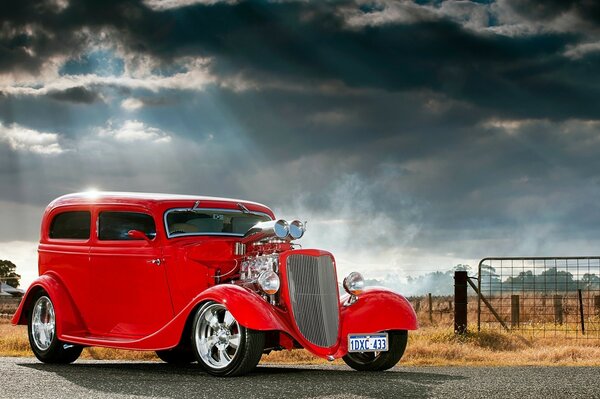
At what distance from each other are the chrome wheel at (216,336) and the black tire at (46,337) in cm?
304

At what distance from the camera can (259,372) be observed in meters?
9.62

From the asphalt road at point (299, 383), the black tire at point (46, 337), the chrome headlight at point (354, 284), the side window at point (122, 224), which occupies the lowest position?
the asphalt road at point (299, 383)

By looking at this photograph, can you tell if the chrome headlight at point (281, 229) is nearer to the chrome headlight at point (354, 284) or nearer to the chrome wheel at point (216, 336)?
the chrome wheel at point (216, 336)

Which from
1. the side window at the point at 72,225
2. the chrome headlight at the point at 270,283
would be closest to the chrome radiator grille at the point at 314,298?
the chrome headlight at the point at 270,283

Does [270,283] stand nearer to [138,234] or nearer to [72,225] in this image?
[138,234]

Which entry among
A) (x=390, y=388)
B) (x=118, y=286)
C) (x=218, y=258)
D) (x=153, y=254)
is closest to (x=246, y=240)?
(x=218, y=258)

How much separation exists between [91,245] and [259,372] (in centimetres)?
310

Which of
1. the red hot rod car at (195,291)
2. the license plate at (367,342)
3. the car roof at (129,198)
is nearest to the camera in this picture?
the red hot rod car at (195,291)

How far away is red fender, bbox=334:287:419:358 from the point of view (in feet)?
31.3

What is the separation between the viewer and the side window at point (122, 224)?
34.4 ft

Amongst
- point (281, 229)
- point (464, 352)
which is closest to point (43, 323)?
point (281, 229)

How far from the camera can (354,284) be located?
33.0ft

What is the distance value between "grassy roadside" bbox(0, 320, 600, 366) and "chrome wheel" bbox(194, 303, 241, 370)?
161 inches

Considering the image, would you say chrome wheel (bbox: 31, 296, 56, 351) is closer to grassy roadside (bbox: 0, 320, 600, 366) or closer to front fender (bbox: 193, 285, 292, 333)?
grassy roadside (bbox: 0, 320, 600, 366)
